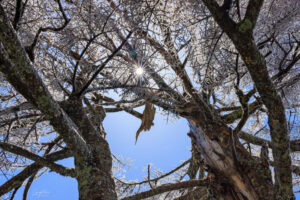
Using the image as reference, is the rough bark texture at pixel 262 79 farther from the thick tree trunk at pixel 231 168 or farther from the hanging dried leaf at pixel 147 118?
the hanging dried leaf at pixel 147 118

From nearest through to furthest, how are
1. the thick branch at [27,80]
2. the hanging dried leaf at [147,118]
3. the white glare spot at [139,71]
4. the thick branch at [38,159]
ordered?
the thick branch at [27,80] < the thick branch at [38,159] < the white glare spot at [139,71] < the hanging dried leaf at [147,118]

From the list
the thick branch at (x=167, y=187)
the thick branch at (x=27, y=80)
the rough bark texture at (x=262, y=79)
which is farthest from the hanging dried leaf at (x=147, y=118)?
the rough bark texture at (x=262, y=79)

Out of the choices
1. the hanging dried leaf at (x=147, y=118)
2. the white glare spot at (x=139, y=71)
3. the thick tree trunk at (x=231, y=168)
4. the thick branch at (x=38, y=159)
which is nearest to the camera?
the thick branch at (x=38, y=159)

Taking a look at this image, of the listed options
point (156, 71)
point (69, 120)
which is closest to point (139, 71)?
point (156, 71)

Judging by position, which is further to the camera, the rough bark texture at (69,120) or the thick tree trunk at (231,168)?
the thick tree trunk at (231,168)

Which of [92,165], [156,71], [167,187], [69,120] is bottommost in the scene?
[167,187]

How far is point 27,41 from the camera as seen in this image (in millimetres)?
2188

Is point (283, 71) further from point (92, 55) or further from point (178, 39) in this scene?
point (92, 55)

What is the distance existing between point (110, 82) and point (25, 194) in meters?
1.66

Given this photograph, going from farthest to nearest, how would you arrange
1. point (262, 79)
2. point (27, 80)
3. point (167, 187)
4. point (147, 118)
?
point (147, 118) → point (167, 187) → point (27, 80) → point (262, 79)

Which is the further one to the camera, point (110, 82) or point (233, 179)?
point (110, 82)

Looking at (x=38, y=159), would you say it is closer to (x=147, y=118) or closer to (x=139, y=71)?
(x=139, y=71)

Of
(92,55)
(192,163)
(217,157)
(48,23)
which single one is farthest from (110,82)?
(192,163)

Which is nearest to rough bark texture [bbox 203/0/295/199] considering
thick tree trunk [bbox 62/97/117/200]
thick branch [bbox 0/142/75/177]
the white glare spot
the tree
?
the tree
